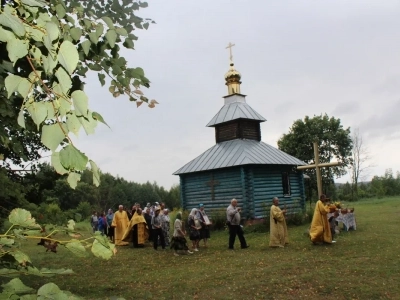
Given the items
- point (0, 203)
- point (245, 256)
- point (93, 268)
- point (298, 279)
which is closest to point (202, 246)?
point (245, 256)

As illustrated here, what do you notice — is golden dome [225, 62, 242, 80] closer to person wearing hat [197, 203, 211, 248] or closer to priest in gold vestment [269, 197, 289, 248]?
person wearing hat [197, 203, 211, 248]

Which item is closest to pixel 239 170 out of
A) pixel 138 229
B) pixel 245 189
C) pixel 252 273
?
pixel 245 189

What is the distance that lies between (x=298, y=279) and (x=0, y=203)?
19.6 ft

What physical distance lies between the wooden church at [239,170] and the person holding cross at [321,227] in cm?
586

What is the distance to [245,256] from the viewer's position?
426 inches

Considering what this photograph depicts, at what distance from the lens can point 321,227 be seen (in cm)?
1164

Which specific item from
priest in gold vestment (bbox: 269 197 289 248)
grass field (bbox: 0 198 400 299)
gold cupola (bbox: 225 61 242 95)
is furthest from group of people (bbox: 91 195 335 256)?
gold cupola (bbox: 225 61 242 95)

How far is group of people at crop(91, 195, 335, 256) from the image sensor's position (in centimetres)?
1177

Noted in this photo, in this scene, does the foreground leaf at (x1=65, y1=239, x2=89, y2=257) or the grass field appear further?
the grass field

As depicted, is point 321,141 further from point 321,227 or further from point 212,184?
point 321,227

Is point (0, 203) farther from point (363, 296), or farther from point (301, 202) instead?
point (301, 202)

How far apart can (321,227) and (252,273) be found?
423 centimetres

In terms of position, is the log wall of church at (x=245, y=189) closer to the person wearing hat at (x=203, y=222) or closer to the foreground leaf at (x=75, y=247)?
the person wearing hat at (x=203, y=222)

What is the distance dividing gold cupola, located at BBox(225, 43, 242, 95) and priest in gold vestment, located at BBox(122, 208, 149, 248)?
11.0 meters
